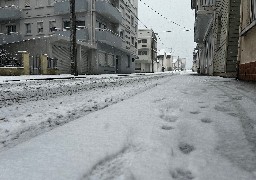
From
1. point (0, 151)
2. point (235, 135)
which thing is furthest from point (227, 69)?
point (0, 151)

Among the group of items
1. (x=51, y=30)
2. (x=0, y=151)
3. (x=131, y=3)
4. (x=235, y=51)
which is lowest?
(x=0, y=151)

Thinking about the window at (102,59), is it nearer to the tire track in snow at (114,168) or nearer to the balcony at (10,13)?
the balcony at (10,13)

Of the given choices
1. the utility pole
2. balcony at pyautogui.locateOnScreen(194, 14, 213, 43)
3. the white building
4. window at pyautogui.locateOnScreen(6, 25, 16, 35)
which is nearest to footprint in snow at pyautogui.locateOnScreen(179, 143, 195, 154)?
the utility pole

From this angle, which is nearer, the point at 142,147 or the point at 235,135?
the point at 142,147

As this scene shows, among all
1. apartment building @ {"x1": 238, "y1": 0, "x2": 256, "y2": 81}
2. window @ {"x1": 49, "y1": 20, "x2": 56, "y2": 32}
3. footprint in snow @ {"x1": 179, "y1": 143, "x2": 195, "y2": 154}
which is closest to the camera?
footprint in snow @ {"x1": 179, "y1": 143, "x2": 195, "y2": 154}

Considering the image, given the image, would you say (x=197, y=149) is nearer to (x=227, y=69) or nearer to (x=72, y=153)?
(x=72, y=153)

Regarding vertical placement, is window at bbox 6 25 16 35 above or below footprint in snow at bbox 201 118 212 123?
above

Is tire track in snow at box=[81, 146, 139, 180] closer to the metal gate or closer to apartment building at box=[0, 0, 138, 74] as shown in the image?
the metal gate

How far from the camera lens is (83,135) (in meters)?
1.10

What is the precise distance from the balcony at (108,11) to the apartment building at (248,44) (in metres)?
15.0

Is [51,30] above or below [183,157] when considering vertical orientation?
above

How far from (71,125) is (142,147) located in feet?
1.77

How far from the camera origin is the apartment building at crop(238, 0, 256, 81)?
521 cm

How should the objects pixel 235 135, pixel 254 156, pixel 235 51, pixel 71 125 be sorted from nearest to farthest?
pixel 254 156 → pixel 235 135 → pixel 71 125 → pixel 235 51
